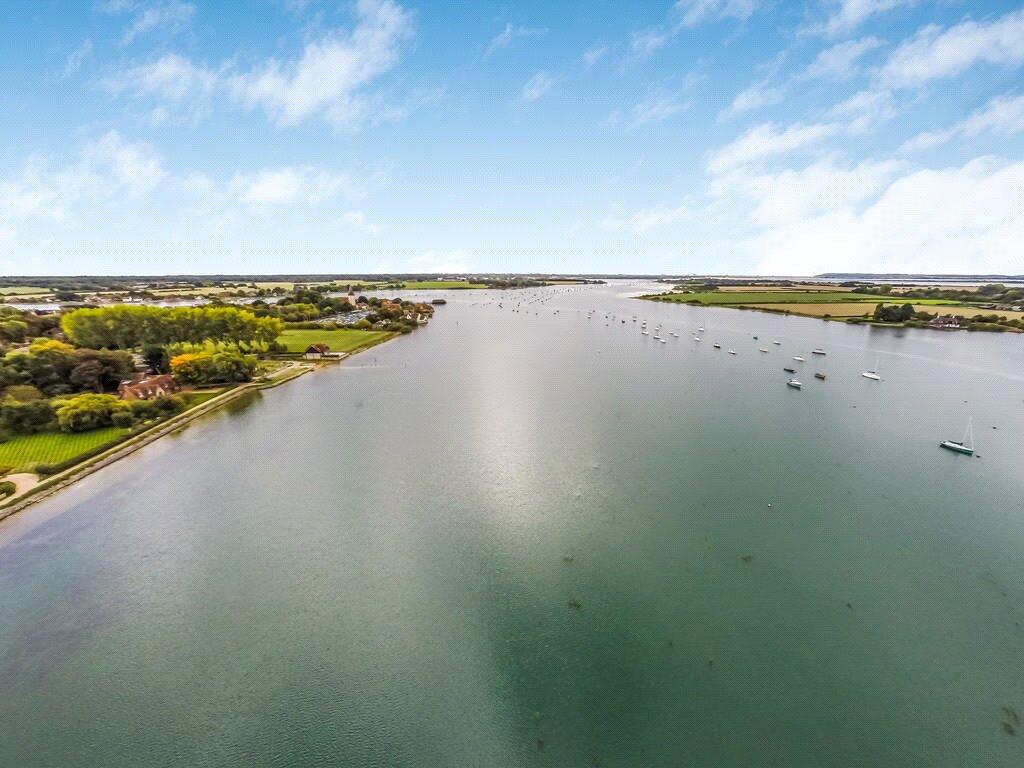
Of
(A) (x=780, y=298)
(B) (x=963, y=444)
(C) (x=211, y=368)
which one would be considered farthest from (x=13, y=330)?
(A) (x=780, y=298)

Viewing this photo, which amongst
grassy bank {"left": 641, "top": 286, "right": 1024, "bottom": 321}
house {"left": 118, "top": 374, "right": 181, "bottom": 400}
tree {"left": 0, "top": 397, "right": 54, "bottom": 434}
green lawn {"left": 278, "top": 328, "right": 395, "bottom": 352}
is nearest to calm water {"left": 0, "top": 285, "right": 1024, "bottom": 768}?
house {"left": 118, "top": 374, "right": 181, "bottom": 400}

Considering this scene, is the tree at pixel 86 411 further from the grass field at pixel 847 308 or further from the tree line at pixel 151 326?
the grass field at pixel 847 308

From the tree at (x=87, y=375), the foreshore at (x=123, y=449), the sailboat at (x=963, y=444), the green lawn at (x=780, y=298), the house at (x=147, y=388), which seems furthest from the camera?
the green lawn at (x=780, y=298)

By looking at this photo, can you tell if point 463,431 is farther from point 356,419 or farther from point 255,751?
point 255,751

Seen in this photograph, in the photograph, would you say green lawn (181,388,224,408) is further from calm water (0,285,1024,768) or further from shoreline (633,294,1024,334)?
shoreline (633,294,1024,334)

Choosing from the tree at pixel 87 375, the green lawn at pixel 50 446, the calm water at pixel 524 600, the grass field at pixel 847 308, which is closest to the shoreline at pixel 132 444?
the calm water at pixel 524 600
